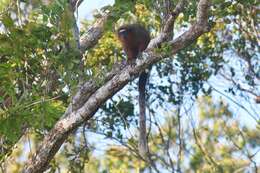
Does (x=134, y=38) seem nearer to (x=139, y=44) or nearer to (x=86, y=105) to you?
(x=139, y=44)

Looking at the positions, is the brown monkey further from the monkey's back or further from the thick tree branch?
the thick tree branch

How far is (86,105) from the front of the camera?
230 inches

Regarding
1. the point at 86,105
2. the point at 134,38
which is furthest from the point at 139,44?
the point at 86,105

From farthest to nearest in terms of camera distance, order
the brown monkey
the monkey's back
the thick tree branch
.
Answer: the monkey's back → the brown monkey → the thick tree branch

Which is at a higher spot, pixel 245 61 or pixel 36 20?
pixel 245 61

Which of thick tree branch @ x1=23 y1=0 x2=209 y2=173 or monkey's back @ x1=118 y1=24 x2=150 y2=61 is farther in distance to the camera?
monkey's back @ x1=118 y1=24 x2=150 y2=61

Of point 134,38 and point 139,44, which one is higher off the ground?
point 134,38

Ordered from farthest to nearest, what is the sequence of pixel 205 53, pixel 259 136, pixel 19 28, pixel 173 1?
pixel 259 136 → pixel 205 53 → pixel 173 1 → pixel 19 28

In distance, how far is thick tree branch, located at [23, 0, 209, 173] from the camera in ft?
19.0

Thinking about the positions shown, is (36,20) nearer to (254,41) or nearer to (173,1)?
(173,1)

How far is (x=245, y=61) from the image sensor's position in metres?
11.5

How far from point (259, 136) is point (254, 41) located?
2.85 m

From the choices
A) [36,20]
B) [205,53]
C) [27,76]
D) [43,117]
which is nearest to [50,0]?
[36,20]

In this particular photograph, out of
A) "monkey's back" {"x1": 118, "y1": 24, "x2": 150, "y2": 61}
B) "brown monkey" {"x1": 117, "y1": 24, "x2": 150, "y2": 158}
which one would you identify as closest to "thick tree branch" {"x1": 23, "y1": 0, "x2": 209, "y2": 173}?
"brown monkey" {"x1": 117, "y1": 24, "x2": 150, "y2": 158}
